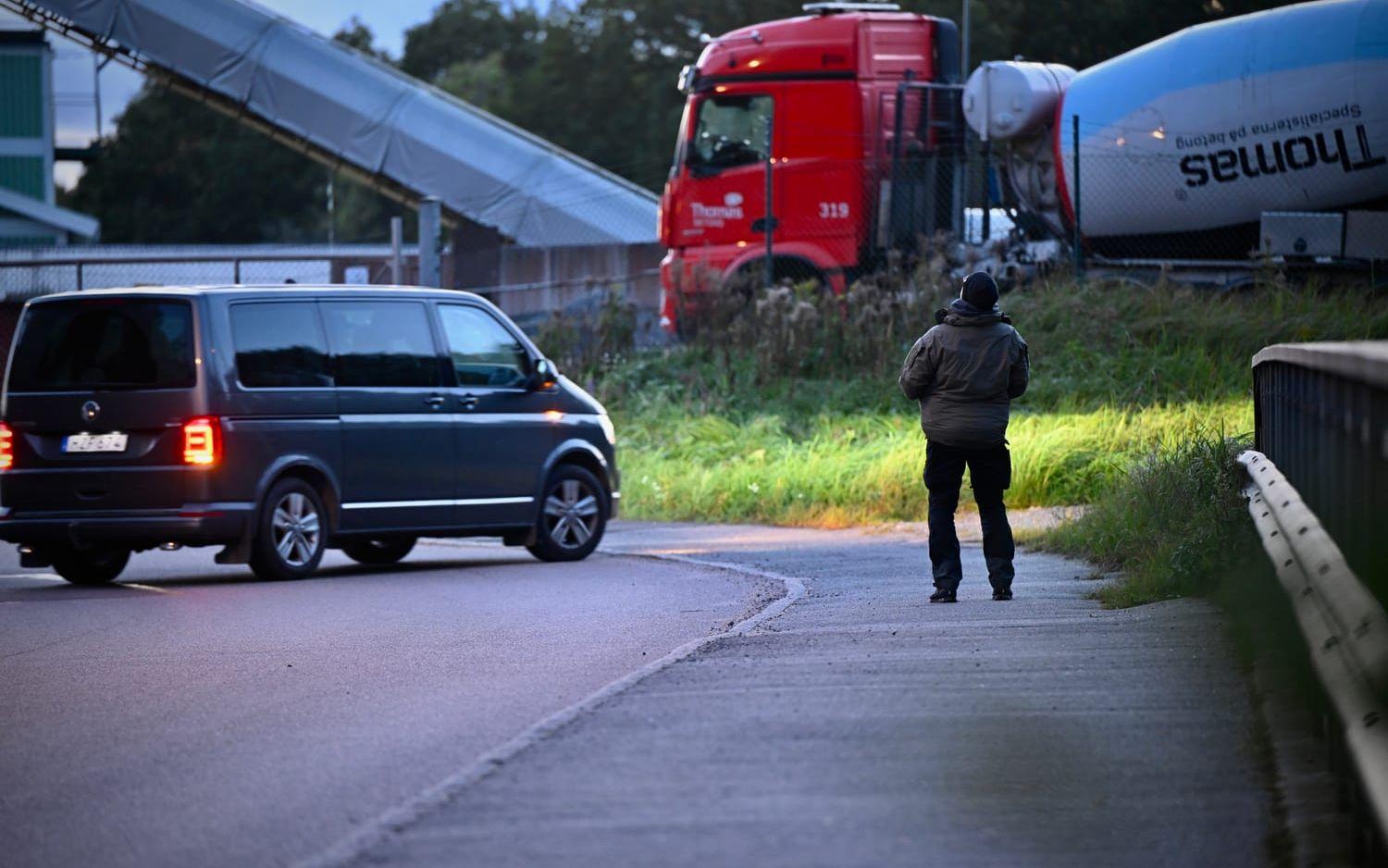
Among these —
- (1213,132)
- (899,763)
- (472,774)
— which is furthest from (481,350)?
(1213,132)

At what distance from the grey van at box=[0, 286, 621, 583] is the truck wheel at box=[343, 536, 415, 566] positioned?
0.63 meters

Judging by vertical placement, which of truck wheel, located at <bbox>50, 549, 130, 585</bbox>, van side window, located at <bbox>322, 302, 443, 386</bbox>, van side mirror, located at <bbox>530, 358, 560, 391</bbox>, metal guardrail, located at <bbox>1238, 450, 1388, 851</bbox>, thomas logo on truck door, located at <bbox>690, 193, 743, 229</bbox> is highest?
thomas logo on truck door, located at <bbox>690, 193, 743, 229</bbox>

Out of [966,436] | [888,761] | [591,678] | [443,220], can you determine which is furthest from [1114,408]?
[443,220]

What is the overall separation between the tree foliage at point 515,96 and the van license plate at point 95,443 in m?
35.3

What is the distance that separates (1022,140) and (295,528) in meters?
13.3

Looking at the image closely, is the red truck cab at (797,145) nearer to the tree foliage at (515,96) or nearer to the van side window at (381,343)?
the van side window at (381,343)

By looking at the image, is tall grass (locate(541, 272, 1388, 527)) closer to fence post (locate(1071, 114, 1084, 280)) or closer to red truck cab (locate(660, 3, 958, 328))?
fence post (locate(1071, 114, 1084, 280))

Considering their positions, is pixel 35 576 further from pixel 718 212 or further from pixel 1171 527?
pixel 718 212

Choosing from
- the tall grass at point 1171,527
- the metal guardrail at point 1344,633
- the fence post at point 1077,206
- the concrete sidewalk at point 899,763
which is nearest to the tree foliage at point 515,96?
the fence post at point 1077,206

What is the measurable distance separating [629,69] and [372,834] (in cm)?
6738

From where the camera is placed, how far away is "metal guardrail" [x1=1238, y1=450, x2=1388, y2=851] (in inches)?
164

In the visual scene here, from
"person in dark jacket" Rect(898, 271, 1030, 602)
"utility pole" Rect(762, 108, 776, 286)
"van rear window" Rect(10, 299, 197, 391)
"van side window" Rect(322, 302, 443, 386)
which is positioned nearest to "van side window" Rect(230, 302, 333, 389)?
"van side window" Rect(322, 302, 443, 386)

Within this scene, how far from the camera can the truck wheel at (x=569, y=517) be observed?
1537 centimetres

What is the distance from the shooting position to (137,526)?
1313 cm
